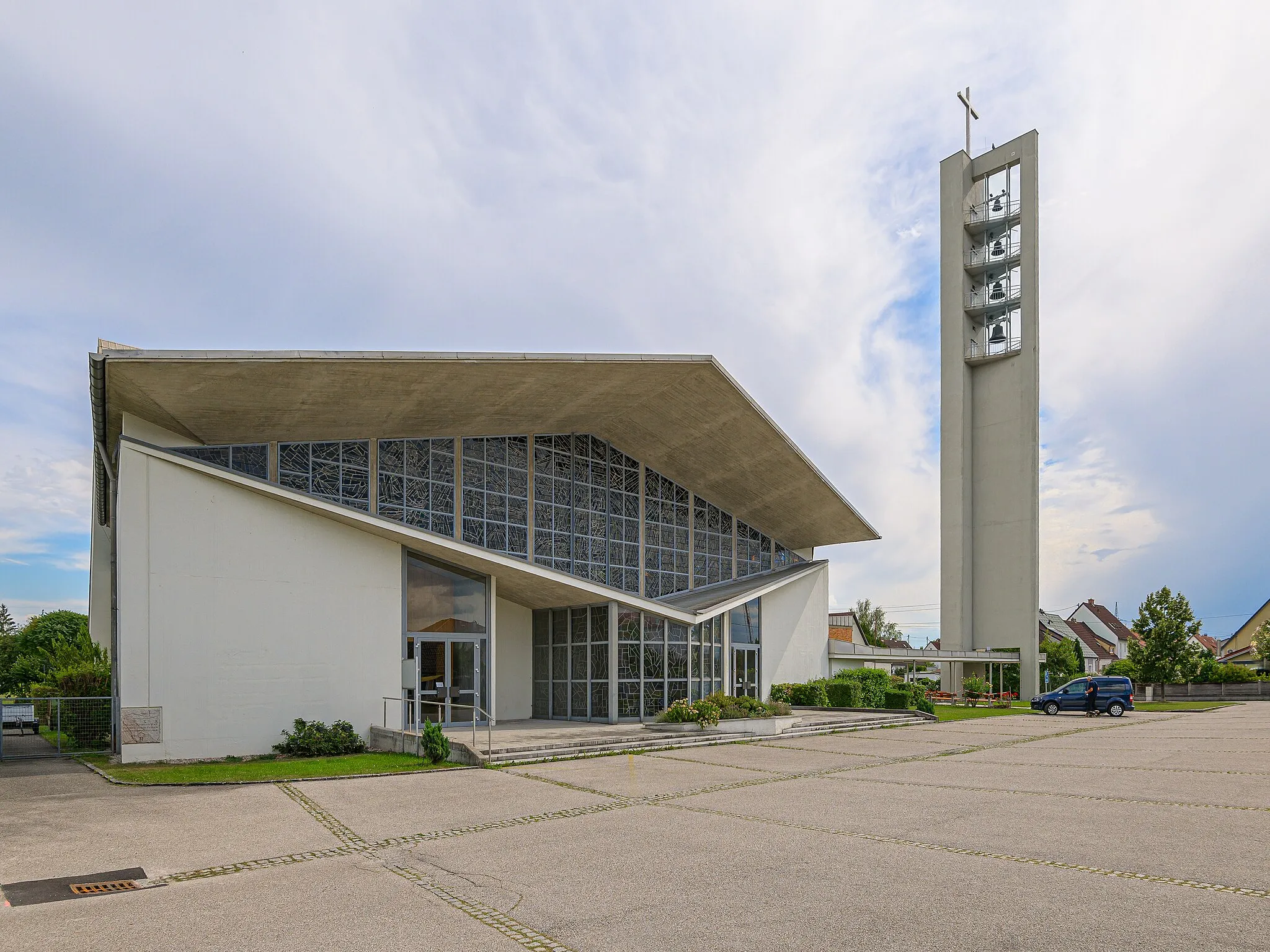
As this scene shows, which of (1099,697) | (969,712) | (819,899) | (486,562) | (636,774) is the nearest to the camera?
(819,899)

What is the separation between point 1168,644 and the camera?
136 feet

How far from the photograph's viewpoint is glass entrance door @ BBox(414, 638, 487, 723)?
20219 mm

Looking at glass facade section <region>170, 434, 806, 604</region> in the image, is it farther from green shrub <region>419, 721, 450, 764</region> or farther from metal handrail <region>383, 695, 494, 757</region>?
green shrub <region>419, 721, 450, 764</region>

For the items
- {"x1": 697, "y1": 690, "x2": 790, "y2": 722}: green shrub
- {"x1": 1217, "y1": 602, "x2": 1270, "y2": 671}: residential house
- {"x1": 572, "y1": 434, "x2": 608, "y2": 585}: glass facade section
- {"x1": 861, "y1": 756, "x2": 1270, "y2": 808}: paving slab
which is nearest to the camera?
{"x1": 861, "y1": 756, "x2": 1270, "y2": 808}: paving slab

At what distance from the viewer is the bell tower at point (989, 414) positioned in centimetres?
4281

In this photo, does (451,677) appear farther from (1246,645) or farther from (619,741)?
(1246,645)

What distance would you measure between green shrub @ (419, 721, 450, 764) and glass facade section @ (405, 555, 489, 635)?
4315mm

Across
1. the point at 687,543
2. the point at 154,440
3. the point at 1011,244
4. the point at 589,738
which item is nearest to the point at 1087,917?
the point at 589,738

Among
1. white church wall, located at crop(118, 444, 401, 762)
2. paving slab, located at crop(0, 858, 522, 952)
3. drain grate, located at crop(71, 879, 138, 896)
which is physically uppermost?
white church wall, located at crop(118, 444, 401, 762)

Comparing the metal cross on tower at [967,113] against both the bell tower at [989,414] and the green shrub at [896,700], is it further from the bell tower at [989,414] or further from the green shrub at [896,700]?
the green shrub at [896,700]

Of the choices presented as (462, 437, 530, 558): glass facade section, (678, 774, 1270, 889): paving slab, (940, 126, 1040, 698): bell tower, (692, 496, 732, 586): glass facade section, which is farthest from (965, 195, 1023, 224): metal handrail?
(678, 774, 1270, 889): paving slab

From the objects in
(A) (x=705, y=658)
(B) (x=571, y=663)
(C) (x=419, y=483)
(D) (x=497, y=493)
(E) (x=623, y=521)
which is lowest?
(A) (x=705, y=658)

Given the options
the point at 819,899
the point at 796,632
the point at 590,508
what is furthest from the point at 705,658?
the point at 819,899

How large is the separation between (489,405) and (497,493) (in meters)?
2.97
